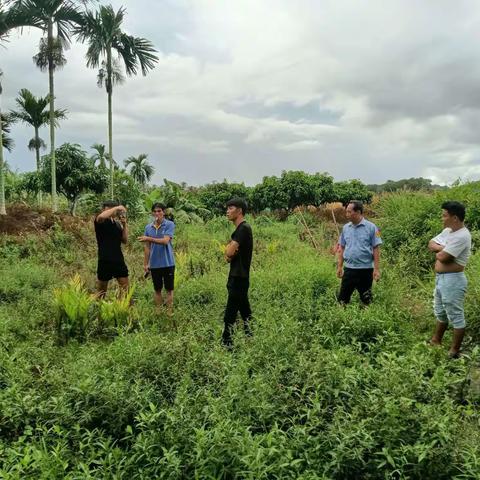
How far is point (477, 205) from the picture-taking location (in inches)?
377

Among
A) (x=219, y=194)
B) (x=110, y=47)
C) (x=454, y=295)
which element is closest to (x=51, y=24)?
(x=110, y=47)

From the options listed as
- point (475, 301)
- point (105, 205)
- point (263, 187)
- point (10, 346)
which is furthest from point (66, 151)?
point (475, 301)

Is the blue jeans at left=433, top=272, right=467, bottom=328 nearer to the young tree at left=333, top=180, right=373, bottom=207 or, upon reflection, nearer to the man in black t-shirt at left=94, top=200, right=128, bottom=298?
the man in black t-shirt at left=94, top=200, right=128, bottom=298

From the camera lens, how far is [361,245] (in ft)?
17.8

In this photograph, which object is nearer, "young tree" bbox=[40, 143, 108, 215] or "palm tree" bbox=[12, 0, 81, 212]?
"palm tree" bbox=[12, 0, 81, 212]

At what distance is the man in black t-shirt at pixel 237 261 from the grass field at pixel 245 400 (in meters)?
0.24

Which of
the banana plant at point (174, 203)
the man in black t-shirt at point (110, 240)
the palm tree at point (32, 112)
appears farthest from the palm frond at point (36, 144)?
the man in black t-shirt at point (110, 240)

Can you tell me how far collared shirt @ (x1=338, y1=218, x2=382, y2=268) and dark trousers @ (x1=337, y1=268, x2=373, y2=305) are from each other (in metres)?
0.07

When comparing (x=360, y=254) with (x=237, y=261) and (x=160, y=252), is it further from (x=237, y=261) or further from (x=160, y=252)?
(x=160, y=252)

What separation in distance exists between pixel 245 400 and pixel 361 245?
2.92m

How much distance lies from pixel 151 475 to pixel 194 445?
0.97 ft

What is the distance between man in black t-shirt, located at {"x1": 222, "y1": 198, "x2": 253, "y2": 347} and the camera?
15.7ft

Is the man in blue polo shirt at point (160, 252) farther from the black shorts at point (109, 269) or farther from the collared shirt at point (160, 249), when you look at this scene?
the black shorts at point (109, 269)

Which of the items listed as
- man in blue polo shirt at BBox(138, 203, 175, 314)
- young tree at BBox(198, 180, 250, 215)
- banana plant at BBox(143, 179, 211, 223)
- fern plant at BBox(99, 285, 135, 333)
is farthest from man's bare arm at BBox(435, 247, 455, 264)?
young tree at BBox(198, 180, 250, 215)
